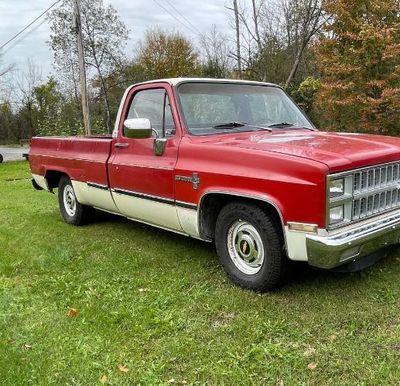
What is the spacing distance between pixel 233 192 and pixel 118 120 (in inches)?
90.0

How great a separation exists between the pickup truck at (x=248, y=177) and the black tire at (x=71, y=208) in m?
0.86

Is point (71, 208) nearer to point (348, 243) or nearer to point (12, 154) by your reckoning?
point (348, 243)

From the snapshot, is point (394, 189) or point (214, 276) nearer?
point (394, 189)

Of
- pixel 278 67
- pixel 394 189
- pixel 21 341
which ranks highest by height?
pixel 278 67

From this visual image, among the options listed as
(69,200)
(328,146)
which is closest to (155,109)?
(328,146)

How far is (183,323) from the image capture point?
3.73 meters

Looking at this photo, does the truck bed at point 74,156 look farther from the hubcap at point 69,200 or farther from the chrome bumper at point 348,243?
the chrome bumper at point 348,243

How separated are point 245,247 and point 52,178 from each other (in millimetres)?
4365

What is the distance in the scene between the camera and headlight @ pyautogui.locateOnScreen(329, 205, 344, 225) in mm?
3546

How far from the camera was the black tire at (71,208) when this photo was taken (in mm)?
6980

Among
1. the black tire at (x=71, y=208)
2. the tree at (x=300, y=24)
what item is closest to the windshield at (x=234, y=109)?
the black tire at (x=71, y=208)

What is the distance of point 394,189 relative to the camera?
4098mm

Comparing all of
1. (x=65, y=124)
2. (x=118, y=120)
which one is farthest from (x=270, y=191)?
(x=65, y=124)

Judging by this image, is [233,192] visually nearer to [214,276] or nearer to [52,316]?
[214,276]
